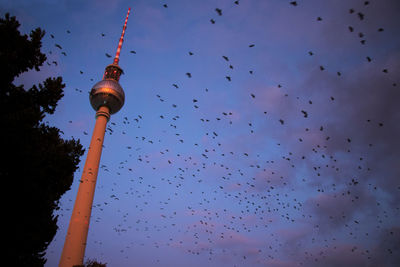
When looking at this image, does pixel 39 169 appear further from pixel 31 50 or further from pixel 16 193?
pixel 31 50

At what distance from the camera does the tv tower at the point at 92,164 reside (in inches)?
1170

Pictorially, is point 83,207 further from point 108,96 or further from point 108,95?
point 108,95

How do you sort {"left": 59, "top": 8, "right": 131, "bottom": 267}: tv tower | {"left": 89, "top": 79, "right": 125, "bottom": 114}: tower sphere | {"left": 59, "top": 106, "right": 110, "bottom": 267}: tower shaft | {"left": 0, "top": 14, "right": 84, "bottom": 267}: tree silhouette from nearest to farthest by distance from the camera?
1. {"left": 0, "top": 14, "right": 84, "bottom": 267}: tree silhouette
2. {"left": 59, "top": 106, "right": 110, "bottom": 267}: tower shaft
3. {"left": 59, "top": 8, "right": 131, "bottom": 267}: tv tower
4. {"left": 89, "top": 79, "right": 125, "bottom": 114}: tower sphere

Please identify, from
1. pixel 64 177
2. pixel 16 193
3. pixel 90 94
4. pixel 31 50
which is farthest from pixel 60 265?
pixel 90 94

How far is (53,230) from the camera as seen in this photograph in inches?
660

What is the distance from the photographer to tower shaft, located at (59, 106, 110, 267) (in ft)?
96.0

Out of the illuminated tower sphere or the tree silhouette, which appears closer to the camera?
the tree silhouette

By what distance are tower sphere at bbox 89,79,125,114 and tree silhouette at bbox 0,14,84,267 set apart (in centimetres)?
2622

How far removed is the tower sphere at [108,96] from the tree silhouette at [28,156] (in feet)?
86.0

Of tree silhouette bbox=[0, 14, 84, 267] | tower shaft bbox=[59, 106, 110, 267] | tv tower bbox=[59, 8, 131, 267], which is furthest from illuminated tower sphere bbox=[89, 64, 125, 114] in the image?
tree silhouette bbox=[0, 14, 84, 267]

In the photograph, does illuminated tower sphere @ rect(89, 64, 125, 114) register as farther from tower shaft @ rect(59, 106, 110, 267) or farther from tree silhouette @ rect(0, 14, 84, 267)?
tree silhouette @ rect(0, 14, 84, 267)

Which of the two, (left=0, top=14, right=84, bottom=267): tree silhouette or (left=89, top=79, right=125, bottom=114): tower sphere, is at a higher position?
(left=89, top=79, right=125, bottom=114): tower sphere

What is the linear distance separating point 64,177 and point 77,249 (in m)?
17.9

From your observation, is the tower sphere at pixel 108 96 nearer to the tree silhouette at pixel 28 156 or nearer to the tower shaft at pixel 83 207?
the tower shaft at pixel 83 207
